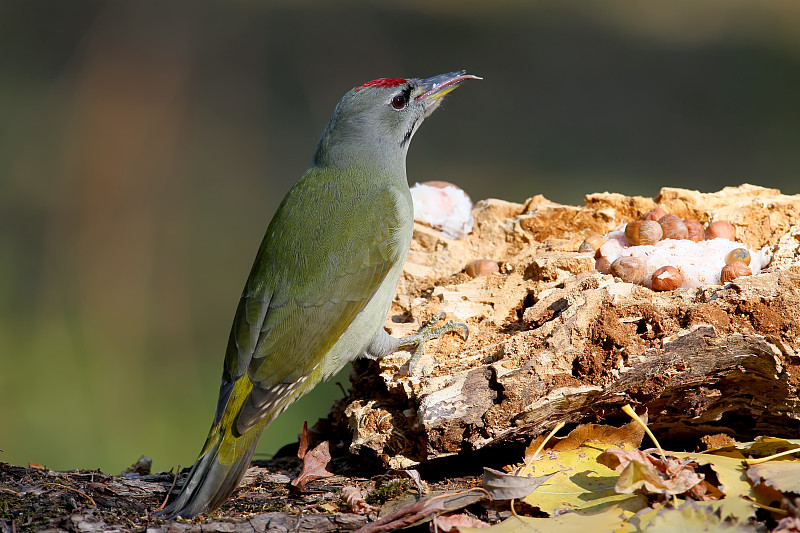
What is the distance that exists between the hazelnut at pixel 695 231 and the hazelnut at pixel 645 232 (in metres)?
0.13

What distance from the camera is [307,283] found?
3.50 m

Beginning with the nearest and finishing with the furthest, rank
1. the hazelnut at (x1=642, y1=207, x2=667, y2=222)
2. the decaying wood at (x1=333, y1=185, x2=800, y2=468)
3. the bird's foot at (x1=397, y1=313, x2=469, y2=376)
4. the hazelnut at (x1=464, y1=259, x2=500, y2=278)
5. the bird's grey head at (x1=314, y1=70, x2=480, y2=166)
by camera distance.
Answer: the decaying wood at (x1=333, y1=185, x2=800, y2=468) < the bird's foot at (x1=397, y1=313, x2=469, y2=376) < the hazelnut at (x1=642, y1=207, x2=667, y2=222) < the hazelnut at (x1=464, y1=259, x2=500, y2=278) < the bird's grey head at (x1=314, y1=70, x2=480, y2=166)

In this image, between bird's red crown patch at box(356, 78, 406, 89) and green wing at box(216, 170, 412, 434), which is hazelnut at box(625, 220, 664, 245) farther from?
bird's red crown patch at box(356, 78, 406, 89)

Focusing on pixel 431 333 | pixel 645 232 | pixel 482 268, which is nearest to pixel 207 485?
pixel 431 333

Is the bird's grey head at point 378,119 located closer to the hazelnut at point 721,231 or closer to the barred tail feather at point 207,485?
the hazelnut at point 721,231

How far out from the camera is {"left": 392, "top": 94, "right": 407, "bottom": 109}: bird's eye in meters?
4.20

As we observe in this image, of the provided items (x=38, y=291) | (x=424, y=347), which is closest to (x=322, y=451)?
(x=424, y=347)

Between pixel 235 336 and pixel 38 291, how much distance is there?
13.5 feet

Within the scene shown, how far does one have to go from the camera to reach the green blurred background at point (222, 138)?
6.11 m

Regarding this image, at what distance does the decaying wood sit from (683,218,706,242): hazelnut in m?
0.22

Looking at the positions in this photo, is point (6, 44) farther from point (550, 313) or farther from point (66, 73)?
point (550, 313)

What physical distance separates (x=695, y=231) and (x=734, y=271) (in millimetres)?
419

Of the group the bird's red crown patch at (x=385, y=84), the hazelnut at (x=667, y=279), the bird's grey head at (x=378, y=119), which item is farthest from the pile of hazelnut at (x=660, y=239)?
the bird's red crown patch at (x=385, y=84)

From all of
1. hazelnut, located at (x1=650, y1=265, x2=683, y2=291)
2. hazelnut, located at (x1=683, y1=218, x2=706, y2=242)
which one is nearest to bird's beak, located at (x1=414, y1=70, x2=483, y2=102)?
hazelnut, located at (x1=683, y1=218, x2=706, y2=242)
